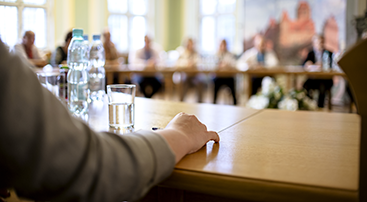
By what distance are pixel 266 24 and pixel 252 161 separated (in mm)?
7800

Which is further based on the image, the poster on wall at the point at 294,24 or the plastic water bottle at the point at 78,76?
the poster on wall at the point at 294,24

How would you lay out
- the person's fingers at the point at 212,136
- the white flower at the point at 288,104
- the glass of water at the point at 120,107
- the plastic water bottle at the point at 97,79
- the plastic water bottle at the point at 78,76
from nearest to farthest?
1. the person's fingers at the point at 212,136
2. the glass of water at the point at 120,107
3. the plastic water bottle at the point at 78,76
4. the plastic water bottle at the point at 97,79
5. the white flower at the point at 288,104

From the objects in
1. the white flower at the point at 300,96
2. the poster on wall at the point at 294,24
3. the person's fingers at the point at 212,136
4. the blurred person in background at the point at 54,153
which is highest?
the poster on wall at the point at 294,24

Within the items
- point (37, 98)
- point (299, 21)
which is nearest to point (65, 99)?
point (37, 98)

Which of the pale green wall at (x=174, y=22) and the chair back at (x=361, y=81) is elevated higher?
the pale green wall at (x=174, y=22)

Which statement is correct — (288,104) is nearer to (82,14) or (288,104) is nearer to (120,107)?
(120,107)

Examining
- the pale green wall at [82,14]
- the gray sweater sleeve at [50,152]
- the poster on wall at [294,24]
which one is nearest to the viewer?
the gray sweater sleeve at [50,152]

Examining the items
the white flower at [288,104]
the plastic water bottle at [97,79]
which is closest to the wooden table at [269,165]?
the plastic water bottle at [97,79]

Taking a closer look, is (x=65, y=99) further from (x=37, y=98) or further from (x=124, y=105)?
(x=37, y=98)

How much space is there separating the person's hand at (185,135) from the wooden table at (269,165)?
0.02 m

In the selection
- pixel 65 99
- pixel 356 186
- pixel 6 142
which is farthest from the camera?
pixel 65 99

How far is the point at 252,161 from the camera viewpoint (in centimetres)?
64

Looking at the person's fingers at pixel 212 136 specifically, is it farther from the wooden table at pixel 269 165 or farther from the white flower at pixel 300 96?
the white flower at pixel 300 96

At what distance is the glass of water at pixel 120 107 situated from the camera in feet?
3.00
